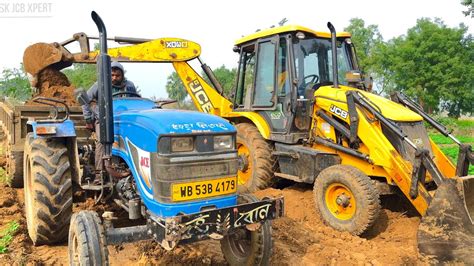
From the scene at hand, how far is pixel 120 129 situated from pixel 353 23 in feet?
179

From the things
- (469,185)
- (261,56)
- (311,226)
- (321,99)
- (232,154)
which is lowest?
(311,226)

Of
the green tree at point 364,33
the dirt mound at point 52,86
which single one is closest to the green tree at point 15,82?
the dirt mound at point 52,86

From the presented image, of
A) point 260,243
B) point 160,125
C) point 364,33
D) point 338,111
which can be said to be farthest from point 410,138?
point 364,33

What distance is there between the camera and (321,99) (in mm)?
6328

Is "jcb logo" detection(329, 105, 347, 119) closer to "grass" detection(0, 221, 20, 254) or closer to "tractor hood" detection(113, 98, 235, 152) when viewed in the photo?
"tractor hood" detection(113, 98, 235, 152)

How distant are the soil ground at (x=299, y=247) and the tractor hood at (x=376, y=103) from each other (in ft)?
4.08

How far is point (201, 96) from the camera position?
8.30 meters

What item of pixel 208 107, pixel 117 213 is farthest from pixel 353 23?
pixel 117 213

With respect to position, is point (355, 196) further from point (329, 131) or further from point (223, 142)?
point (223, 142)

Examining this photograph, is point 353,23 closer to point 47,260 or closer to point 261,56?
point 261,56

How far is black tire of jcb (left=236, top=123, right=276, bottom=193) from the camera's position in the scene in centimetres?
691

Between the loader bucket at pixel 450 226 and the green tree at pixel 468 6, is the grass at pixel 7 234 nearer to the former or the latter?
the loader bucket at pixel 450 226

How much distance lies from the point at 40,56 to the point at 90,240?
4573 millimetres

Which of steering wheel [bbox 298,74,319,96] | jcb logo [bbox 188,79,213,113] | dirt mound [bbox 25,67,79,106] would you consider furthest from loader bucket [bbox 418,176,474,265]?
dirt mound [bbox 25,67,79,106]
